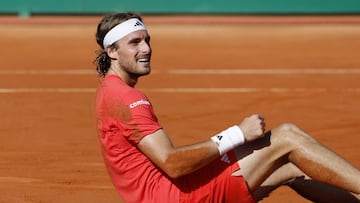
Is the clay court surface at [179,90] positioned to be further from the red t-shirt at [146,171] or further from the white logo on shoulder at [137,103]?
the white logo on shoulder at [137,103]

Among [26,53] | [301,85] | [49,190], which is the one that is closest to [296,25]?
[26,53]

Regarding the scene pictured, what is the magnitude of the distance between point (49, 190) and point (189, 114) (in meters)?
3.50

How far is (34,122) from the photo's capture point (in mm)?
10195

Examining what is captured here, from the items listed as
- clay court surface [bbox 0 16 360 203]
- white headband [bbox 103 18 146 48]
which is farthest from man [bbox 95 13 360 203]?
clay court surface [bbox 0 16 360 203]

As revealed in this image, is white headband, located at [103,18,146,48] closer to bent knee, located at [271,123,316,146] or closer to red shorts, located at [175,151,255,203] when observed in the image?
red shorts, located at [175,151,255,203]

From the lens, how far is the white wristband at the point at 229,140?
16.9ft

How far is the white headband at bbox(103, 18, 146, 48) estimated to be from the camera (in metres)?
5.51

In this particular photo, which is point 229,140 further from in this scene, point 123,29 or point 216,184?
point 123,29

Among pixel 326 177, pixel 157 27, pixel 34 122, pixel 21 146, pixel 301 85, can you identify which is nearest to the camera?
pixel 326 177

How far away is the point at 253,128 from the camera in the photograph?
517 centimetres

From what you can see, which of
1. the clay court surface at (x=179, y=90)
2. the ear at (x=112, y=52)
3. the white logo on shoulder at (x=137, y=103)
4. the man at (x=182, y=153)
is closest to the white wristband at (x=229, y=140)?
the man at (x=182, y=153)

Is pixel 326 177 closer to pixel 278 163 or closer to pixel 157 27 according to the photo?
pixel 278 163

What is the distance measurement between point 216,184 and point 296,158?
51 centimetres

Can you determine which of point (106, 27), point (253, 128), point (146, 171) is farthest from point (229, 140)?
point (106, 27)
